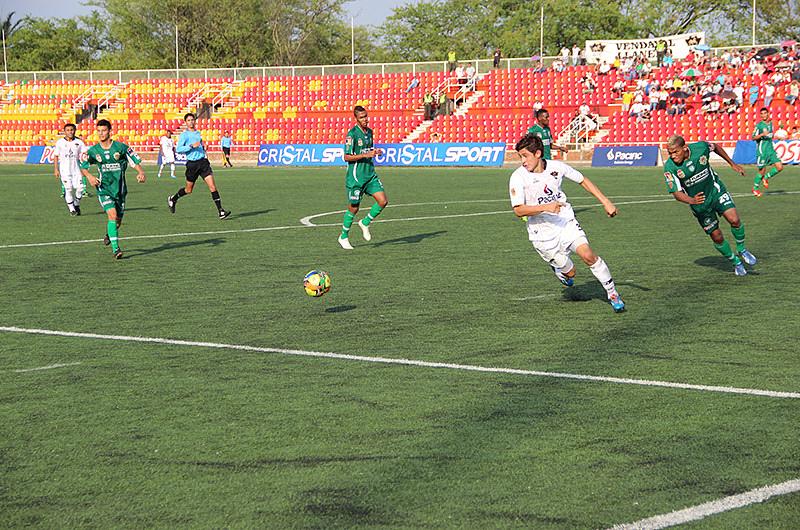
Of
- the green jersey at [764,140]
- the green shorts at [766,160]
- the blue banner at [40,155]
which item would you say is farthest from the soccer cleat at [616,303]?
the blue banner at [40,155]

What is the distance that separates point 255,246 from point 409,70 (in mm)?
40766

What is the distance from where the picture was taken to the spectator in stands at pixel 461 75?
55031 mm

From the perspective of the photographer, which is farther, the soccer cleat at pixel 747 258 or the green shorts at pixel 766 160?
the green shorts at pixel 766 160

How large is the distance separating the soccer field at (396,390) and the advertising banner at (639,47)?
126 ft

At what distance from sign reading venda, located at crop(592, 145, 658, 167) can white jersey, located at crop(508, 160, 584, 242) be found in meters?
33.7

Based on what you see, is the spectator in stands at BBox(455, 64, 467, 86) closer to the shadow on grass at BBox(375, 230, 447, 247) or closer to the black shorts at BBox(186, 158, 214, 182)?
the black shorts at BBox(186, 158, 214, 182)

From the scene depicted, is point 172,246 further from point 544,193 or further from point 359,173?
point 544,193

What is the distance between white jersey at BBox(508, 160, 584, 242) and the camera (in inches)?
400

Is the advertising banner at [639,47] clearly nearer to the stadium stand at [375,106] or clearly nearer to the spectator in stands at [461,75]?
the stadium stand at [375,106]

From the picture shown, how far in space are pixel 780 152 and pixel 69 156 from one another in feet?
88.0

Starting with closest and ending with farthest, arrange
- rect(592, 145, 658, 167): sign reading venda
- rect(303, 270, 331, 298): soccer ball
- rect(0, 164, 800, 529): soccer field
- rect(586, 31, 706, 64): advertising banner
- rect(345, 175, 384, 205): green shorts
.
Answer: rect(0, 164, 800, 529): soccer field, rect(303, 270, 331, 298): soccer ball, rect(345, 175, 384, 205): green shorts, rect(592, 145, 658, 167): sign reading venda, rect(586, 31, 706, 64): advertising banner

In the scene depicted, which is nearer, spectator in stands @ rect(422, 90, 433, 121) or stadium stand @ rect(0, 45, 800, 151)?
stadium stand @ rect(0, 45, 800, 151)

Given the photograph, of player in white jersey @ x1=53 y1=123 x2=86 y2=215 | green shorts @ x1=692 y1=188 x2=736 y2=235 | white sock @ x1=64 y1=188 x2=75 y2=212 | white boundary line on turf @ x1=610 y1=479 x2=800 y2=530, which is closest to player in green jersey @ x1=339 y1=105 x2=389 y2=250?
green shorts @ x1=692 y1=188 x2=736 y2=235

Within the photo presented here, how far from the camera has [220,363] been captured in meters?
8.05
